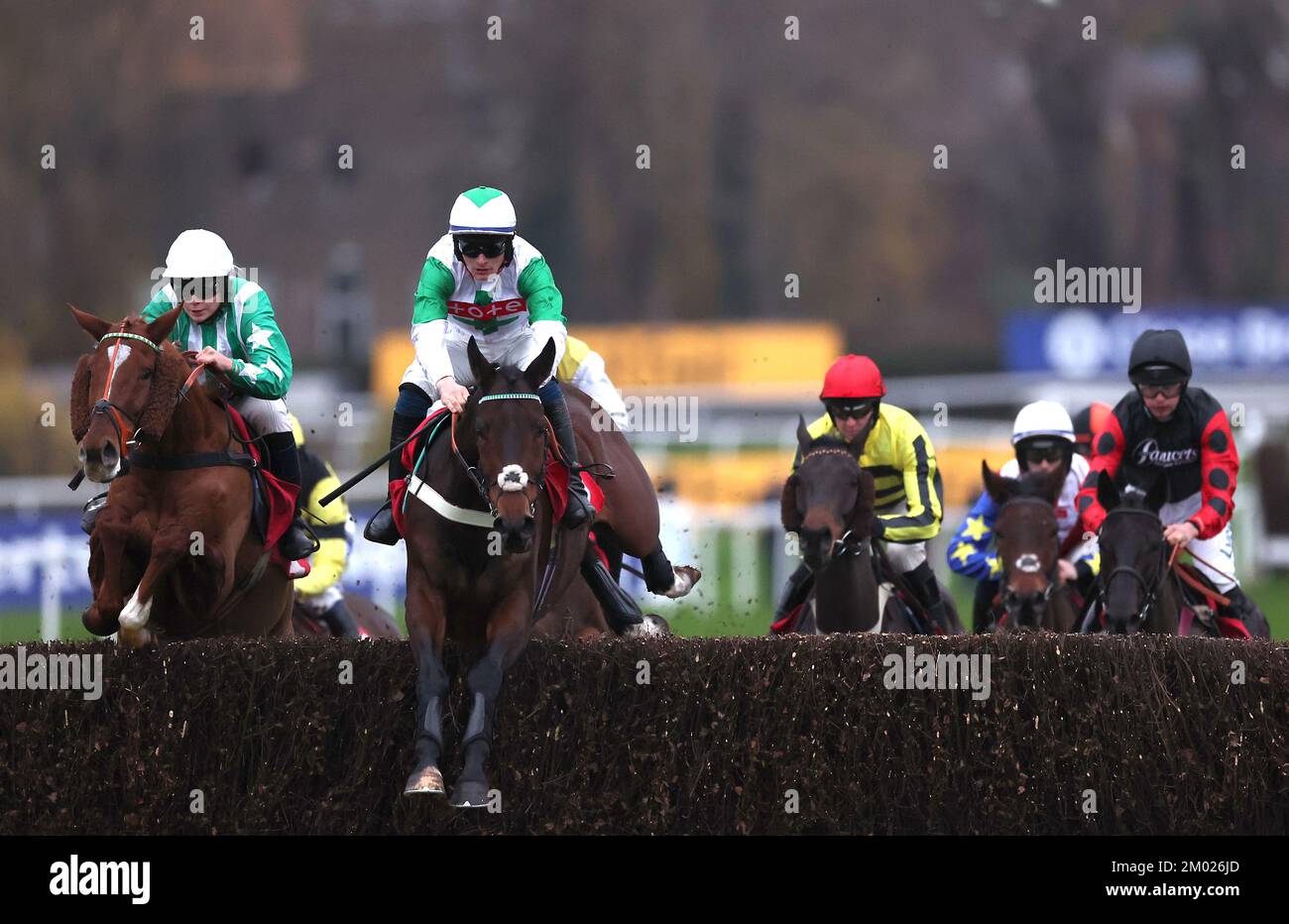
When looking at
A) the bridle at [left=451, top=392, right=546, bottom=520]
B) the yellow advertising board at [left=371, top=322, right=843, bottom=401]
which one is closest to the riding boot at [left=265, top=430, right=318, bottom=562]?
the bridle at [left=451, top=392, right=546, bottom=520]

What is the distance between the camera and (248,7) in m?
36.1

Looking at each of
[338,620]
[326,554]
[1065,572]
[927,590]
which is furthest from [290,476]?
[1065,572]

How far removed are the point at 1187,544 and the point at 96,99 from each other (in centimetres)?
2432

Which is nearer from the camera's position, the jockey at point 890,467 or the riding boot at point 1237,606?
the riding boot at point 1237,606

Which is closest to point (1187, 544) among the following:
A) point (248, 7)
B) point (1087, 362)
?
point (1087, 362)

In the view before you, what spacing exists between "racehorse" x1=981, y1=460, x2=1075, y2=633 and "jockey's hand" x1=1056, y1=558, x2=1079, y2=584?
0.03 meters

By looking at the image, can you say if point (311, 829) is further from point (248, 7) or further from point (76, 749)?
point (248, 7)

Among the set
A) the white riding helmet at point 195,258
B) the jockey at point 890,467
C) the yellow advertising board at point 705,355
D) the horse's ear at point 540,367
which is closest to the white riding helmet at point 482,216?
the horse's ear at point 540,367

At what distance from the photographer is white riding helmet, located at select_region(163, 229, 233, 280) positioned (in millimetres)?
8305

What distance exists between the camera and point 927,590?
33.1 feet

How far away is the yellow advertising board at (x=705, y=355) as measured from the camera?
29.1 meters

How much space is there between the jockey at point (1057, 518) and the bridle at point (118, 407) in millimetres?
4462

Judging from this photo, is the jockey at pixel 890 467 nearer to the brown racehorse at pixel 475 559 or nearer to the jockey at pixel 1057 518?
the jockey at pixel 1057 518

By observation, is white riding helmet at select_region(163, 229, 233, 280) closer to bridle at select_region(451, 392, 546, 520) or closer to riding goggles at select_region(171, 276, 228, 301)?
riding goggles at select_region(171, 276, 228, 301)
